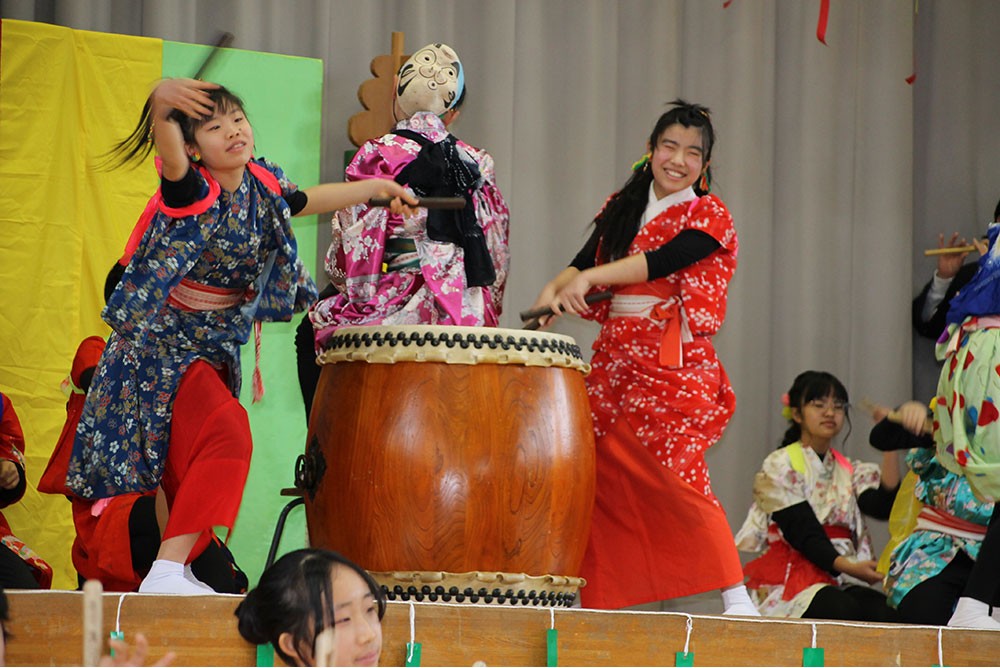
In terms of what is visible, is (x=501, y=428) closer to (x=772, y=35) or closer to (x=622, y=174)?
(x=622, y=174)

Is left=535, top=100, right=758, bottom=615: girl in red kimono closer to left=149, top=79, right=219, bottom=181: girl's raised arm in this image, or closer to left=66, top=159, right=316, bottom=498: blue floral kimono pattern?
left=66, top=159, right=316, bottom=498: blue floral kimono pattern

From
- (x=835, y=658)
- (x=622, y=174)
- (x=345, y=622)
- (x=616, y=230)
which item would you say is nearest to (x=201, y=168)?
(x=345, y=622)

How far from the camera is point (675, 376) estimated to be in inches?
110

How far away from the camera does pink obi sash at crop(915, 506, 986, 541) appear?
114 inches

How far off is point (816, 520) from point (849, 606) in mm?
265

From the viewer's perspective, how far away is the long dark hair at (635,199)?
2.93m

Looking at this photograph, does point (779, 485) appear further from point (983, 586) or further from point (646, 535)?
point (983, 586)

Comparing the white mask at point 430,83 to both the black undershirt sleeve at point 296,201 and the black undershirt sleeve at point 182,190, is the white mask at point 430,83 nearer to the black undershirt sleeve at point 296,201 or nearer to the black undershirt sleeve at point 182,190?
the black undershirt sleeve at point 296,201

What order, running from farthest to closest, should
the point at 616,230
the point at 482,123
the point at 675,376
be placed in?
1. the point at 482,123
2. the point at 616,230
3. the point at 675,376

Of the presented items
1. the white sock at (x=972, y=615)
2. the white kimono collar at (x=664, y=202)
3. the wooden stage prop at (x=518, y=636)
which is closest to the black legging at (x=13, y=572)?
the wooden stage prop at (x=518, y=636)

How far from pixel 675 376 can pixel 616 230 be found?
391 mm

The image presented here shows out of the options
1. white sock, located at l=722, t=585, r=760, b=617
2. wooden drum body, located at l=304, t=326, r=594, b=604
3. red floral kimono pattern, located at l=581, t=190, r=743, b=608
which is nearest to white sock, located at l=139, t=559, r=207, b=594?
wooden drum body, located at l=304, t=326, r=594, b=604

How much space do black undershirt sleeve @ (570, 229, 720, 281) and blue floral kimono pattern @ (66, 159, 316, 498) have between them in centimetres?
82

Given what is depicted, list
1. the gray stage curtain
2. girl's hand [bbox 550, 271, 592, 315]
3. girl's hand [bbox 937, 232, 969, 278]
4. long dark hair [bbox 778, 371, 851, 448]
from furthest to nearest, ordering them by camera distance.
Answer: girl's hand [bbox 937, 232, 969, 278], the gray stage curtain, long dark hair [bbox 778, 371, 851, 448], girl's hand [bbox 550, 271, 592, 315]
